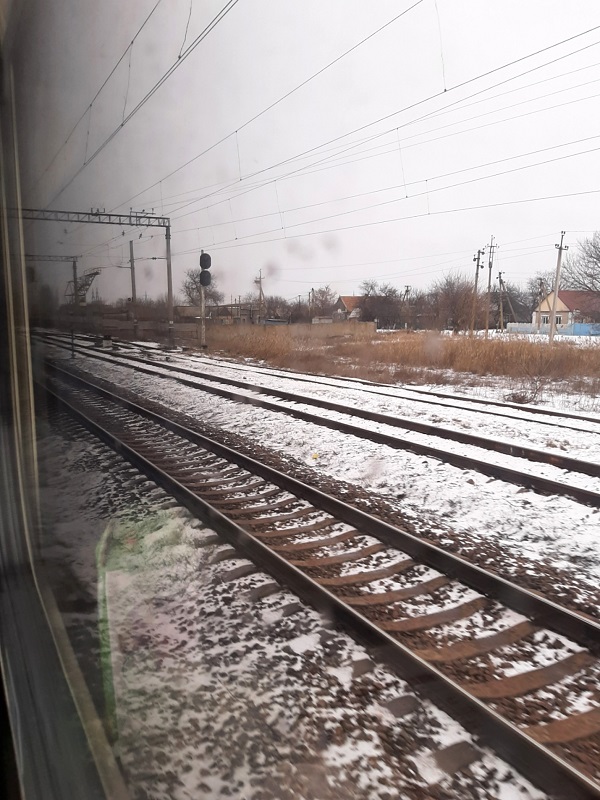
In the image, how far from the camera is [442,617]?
8.94ft

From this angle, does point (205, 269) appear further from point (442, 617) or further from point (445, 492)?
point (442, 617)

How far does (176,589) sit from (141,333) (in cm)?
445

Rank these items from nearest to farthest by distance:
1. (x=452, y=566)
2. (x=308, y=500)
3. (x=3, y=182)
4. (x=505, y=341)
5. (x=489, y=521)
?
1. (x=3, y=182)
2. (x=452, y=566)
3. (x=489, y=521)
4. (x=308, y=500)
5. (x=505, y=341)

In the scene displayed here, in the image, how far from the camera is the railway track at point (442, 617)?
1.87 meters

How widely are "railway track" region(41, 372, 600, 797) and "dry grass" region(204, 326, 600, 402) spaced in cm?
713

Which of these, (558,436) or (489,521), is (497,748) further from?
(558,436)

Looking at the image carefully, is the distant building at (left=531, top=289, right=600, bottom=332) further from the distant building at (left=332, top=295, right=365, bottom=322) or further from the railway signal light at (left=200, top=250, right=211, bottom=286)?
the distant building at (left=332, top=295, right=365, bottom=322)

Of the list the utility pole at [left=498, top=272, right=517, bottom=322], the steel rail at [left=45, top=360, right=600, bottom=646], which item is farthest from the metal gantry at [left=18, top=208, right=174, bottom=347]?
the utility pole at [left=498, top=272, right=517, bottom=322]

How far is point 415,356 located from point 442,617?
1216cm

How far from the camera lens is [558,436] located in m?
6.85

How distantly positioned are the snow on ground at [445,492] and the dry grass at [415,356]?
3.44 m

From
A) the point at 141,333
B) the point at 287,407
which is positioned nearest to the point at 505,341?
the point at 287,407

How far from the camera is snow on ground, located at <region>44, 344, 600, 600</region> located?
372 cm

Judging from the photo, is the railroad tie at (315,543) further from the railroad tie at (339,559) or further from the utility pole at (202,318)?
the utility pole at (202,318)
